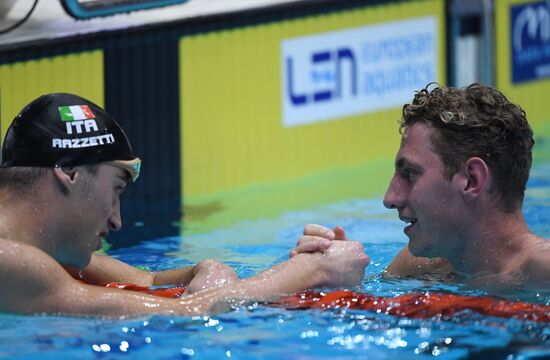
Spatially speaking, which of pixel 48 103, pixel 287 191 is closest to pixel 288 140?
pixel 287 191

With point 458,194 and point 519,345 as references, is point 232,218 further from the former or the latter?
point 519,345

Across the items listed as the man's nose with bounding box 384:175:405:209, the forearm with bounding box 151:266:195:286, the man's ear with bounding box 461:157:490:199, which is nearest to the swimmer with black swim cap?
the forearm with bounding box 151:266:195:286

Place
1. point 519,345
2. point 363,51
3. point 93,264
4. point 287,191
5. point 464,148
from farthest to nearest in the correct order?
point 363,51 → point 287,191 → point 93,264 → point 464,148 → point 519,345

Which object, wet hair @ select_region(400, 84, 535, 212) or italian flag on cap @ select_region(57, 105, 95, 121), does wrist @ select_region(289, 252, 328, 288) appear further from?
italian flag on cap @ select_region(57, 105, 95, 121)

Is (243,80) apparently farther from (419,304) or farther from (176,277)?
(419,304)

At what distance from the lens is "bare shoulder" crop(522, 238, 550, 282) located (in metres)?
3.75

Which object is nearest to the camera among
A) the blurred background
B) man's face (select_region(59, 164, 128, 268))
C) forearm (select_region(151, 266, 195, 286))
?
man's face (select_region(59, 164, 128, 268))

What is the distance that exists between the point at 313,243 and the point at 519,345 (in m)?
0.72

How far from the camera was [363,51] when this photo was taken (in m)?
7.34

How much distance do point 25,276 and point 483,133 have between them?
4.55 ft

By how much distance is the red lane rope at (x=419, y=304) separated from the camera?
3580 millimetres

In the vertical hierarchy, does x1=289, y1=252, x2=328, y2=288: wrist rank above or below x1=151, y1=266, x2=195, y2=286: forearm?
above

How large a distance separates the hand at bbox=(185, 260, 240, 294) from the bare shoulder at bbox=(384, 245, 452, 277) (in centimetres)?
66

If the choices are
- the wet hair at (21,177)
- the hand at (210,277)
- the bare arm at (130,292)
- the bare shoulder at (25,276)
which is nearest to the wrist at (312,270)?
the bare arm at (130,292)
